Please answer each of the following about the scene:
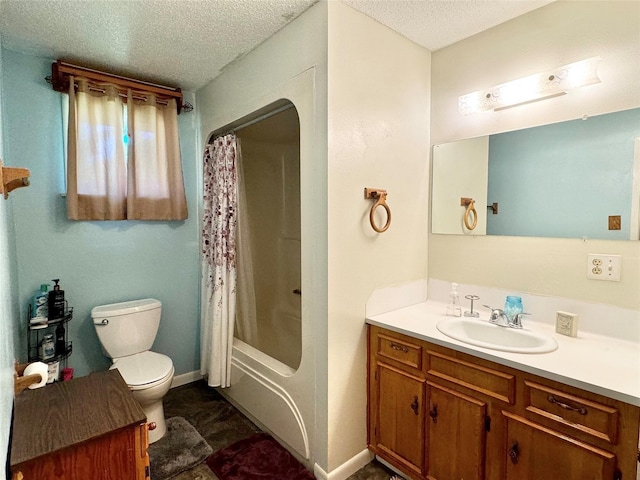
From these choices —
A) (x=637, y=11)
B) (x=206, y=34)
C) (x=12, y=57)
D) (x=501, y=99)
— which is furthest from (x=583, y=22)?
(x=12, y=57)

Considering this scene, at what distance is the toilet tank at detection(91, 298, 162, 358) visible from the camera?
2.20 m

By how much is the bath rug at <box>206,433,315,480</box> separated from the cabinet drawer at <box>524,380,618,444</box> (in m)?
1.17

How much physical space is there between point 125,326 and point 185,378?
2.67 ft

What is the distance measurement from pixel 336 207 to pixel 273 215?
1472 millimetres

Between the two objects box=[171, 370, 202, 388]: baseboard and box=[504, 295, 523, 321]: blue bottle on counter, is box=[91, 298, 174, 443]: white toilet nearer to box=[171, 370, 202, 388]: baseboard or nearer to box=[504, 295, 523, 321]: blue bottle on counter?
box=[171, 370, 202, 388]: baseboard

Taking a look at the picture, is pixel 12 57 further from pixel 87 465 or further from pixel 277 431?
pixel 277 431

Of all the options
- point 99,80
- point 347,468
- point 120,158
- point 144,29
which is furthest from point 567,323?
point 99,80

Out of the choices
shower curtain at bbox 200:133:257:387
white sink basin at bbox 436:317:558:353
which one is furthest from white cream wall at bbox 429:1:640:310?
shower curtain at bbox 200:133:257:387

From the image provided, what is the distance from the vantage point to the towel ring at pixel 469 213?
198 centimetres

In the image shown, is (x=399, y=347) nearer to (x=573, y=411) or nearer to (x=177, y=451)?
(x=573, y=411)

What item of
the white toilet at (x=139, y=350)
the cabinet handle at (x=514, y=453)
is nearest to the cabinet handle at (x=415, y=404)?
the cabinet handle at (x=514, y=453)

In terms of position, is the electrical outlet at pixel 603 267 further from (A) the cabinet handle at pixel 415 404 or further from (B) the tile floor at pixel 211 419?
(B) the tile floor at pixel 211 419

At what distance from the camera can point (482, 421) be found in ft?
4.60

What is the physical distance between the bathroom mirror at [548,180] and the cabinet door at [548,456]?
899 mm
